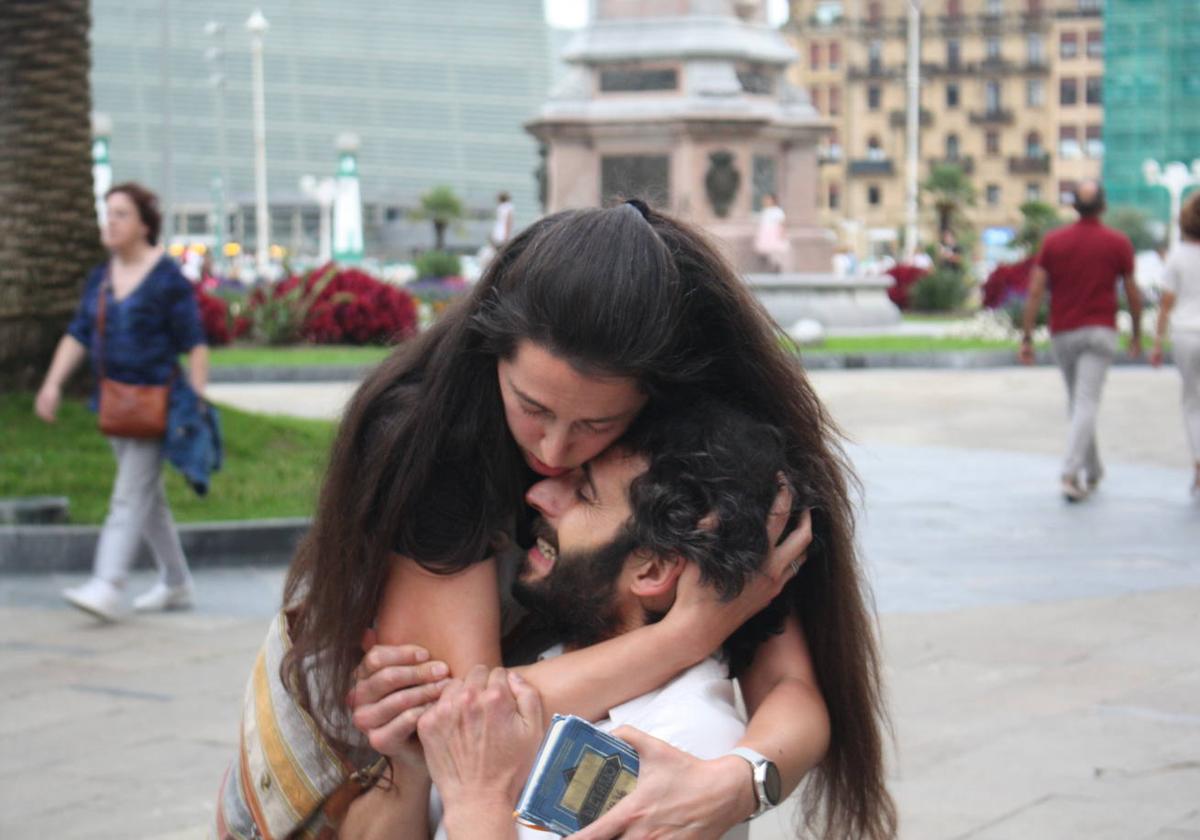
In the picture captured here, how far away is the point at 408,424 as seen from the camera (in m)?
2.49

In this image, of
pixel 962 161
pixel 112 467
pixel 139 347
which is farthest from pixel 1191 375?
pixel 962 161

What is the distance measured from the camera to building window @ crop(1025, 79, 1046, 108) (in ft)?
386

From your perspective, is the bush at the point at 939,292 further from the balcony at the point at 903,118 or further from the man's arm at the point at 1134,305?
the balcony at the point at 903,118

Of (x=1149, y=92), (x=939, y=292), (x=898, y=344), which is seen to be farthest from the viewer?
(x=1149, y=92)

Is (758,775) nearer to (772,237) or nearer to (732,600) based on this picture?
(732,600)

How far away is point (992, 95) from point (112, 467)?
112686 mm

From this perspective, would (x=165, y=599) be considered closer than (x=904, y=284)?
Yes

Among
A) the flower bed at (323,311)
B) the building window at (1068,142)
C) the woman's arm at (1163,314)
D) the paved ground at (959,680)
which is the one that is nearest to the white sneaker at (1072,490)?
the paved ground at (959,680)

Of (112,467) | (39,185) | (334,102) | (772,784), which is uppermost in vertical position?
(334,102)

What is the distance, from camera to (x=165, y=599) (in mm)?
7867

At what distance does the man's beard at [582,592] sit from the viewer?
2.51 metres

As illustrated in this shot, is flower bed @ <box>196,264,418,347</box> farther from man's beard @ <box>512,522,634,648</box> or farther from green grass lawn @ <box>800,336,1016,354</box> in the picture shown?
man's beard @ <box>512,522,634,648</box>

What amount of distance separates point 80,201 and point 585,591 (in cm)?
938

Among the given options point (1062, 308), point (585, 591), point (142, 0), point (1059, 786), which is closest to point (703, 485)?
point (585, 591)
